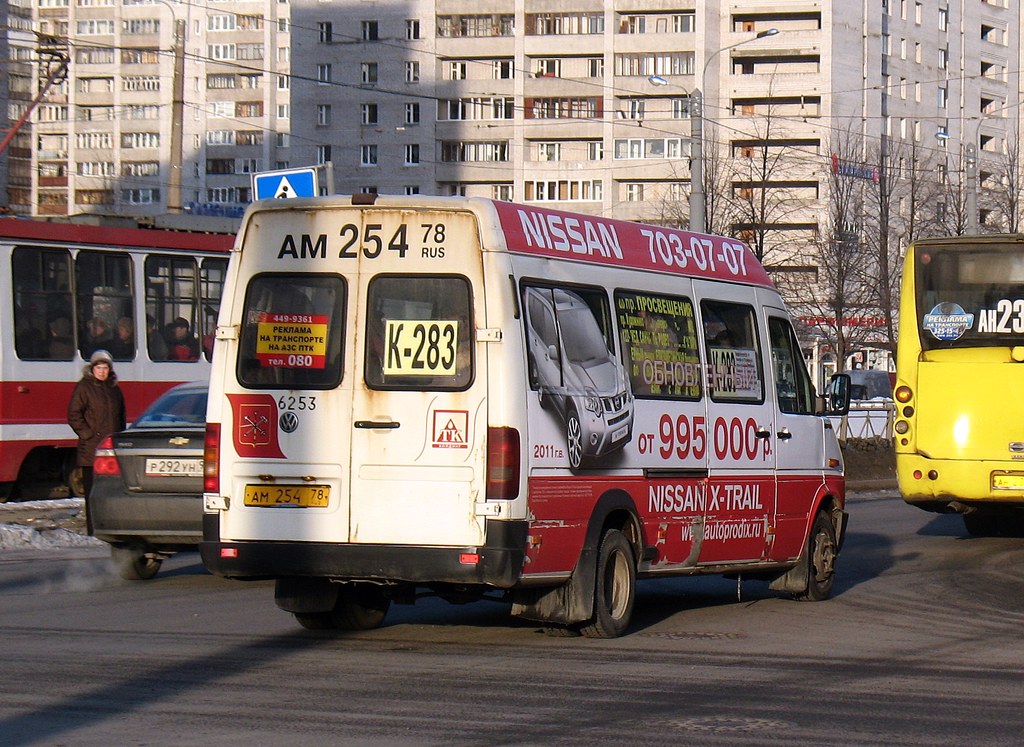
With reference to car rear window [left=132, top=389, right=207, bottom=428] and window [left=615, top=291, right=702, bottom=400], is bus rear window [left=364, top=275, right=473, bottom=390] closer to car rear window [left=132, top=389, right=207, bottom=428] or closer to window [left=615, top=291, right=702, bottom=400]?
window [left=615, top=291, right=702, bottom=400]

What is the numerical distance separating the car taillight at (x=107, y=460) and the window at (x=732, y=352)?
4.60m

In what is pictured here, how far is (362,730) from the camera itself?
7.34m

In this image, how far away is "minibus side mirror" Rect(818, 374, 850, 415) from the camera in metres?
12.9

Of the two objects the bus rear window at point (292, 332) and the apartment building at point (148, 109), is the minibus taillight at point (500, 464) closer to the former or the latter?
the bus rear window at point (292, 332)

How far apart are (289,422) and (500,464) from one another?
130 cm

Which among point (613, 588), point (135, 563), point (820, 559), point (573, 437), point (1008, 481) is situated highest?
point (573, 437)

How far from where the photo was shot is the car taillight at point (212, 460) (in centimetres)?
979

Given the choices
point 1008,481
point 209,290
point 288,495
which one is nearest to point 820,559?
point 1008,481

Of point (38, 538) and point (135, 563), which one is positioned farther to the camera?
point (38, 538)

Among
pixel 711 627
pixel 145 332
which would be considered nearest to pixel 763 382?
pixel 711 627

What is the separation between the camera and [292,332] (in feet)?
32.0

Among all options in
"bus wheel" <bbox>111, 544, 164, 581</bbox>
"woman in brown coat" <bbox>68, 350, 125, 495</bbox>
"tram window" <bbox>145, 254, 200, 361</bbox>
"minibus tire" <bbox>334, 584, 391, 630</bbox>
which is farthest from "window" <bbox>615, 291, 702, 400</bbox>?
"tram window" <bbox>145, 254, 200, 361</bbox>

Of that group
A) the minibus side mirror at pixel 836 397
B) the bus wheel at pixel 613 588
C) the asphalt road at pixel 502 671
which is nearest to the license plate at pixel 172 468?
the asphalt road at pixel 502 671

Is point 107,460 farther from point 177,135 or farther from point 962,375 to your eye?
point 177,135
